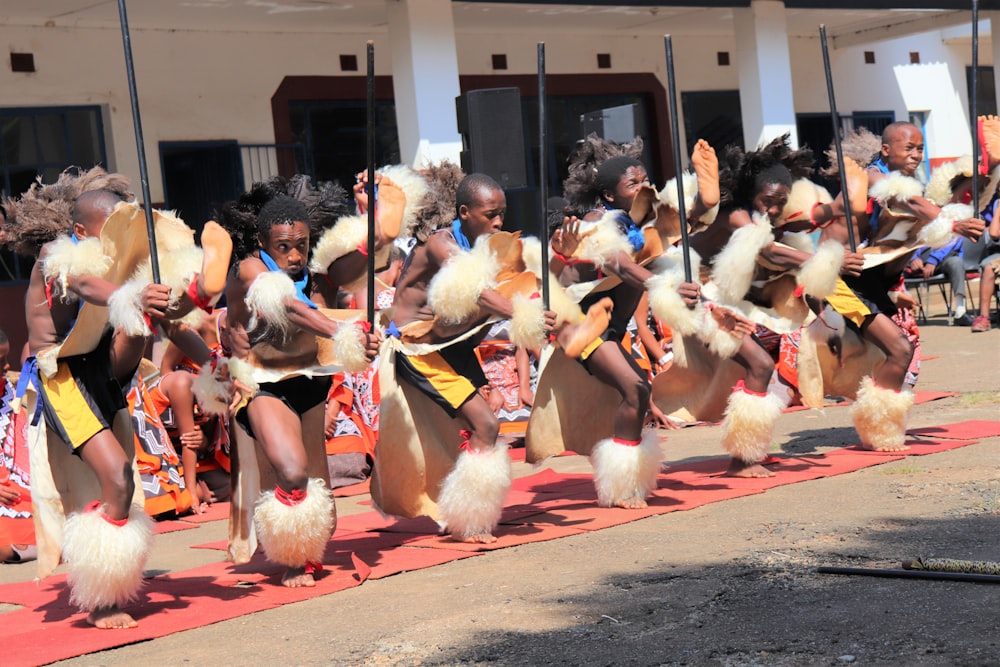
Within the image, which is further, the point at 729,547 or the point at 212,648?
the point at 729,547

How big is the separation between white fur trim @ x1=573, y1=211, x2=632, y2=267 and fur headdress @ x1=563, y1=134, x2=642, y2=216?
2.00ft

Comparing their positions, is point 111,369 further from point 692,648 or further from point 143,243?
point 692,648

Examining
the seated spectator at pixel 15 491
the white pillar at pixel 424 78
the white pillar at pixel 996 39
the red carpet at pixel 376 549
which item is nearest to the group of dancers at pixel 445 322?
the red carpet at pixel 376 549

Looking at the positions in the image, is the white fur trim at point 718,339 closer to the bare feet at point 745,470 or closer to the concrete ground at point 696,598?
the bare feet at point 745,470

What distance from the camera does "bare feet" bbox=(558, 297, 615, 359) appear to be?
6680mm

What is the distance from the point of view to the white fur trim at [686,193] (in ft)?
23.9

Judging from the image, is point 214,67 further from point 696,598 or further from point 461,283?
point 696,598

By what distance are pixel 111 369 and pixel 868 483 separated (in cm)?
396

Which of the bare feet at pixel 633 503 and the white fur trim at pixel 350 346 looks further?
the bare feet at pixel 633 503

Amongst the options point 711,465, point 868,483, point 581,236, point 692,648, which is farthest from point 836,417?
point 692,648

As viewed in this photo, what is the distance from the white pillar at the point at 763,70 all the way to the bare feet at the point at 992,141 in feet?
23.9

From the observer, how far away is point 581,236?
6.93m

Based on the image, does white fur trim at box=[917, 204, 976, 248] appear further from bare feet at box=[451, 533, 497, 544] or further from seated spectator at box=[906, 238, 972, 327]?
seated spectator at box=[906, 238, 972, 327]

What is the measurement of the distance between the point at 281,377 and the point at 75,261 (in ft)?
3.56
